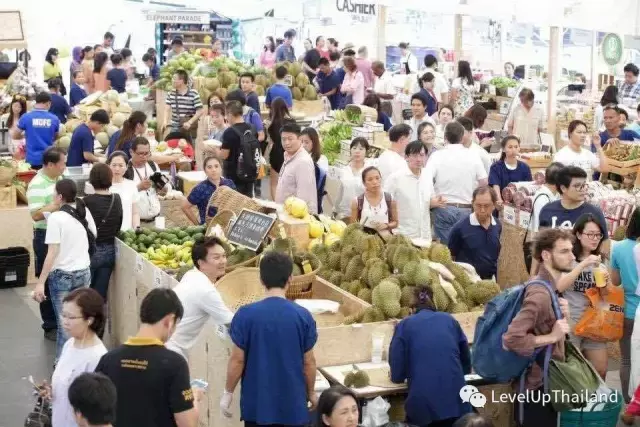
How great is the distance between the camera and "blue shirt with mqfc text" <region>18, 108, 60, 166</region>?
14.0 m

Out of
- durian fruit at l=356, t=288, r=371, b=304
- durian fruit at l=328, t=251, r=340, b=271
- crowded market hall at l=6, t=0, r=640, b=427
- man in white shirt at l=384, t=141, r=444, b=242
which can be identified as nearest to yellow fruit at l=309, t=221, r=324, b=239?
crowded market hall at l=6, t=0, r=640, b=427

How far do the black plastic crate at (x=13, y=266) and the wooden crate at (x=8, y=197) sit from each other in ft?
1.49

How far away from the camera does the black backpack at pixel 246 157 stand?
481 inches

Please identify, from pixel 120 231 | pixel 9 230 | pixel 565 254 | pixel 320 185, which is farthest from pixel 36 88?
pixel 565 254

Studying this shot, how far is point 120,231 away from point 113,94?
7987 mm

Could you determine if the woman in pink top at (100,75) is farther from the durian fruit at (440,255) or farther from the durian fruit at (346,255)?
the durian fruit at (440,255)

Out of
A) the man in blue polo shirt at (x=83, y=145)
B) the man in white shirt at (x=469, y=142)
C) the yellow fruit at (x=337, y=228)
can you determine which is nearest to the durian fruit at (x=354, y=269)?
the yellow fruit at (x=337, y=228)

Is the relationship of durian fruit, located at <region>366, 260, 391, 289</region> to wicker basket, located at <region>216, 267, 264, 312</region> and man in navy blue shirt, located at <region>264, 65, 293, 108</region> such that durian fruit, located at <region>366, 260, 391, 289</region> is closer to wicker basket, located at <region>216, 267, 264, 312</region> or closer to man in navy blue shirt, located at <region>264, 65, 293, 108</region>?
wicker basket, located at <region>216, 267, 264, 312</region>

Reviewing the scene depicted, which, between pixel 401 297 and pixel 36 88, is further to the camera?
pixel 36 88

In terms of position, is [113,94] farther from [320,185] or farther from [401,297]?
[401,297]

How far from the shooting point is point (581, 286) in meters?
7.46

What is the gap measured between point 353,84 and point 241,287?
11.7 meters

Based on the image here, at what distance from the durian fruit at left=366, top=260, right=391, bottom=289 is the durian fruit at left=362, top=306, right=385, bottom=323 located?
469 millimetres

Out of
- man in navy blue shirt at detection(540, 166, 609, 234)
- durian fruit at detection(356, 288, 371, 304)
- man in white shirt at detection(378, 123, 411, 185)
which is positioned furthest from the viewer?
man in white shirt at detection(378, 123, 411, 185)
